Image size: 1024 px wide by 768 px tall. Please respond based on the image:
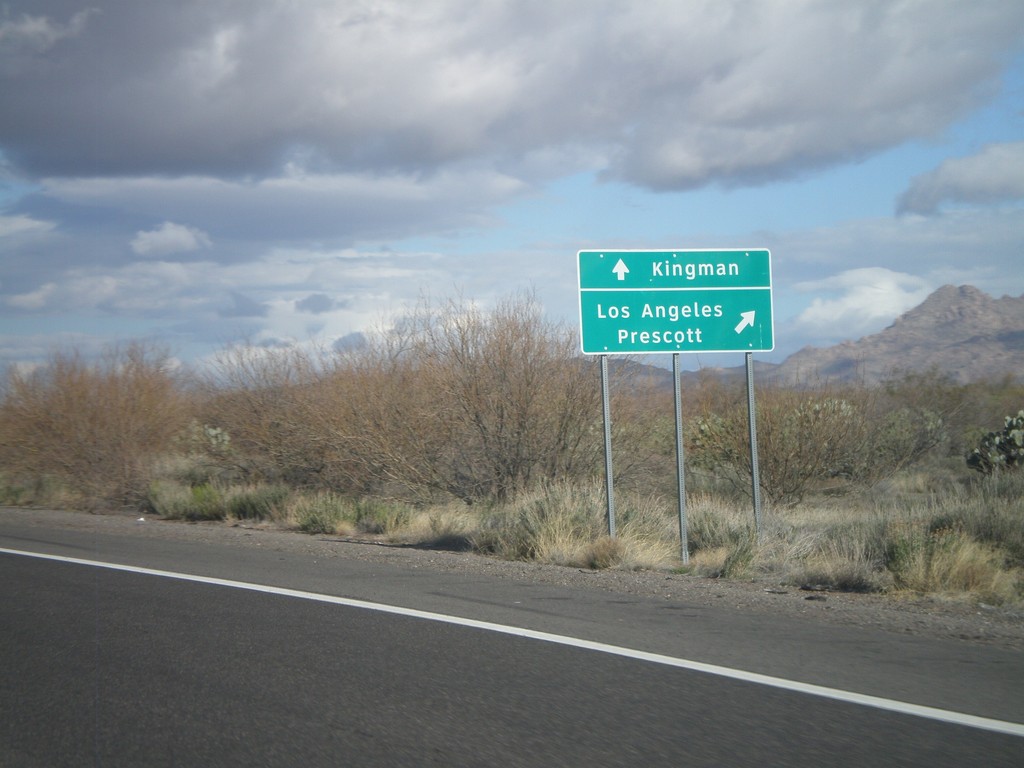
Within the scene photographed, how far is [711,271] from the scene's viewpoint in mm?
14133

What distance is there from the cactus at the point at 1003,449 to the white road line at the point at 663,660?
1794 cm

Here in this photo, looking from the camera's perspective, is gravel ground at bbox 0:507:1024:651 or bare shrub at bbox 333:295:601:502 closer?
gravel ground at bbox 0:507:1024:651

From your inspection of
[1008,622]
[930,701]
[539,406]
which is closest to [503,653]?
[930,701]

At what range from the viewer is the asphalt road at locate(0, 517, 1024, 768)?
5.37 m

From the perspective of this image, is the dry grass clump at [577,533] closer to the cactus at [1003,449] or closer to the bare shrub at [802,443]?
the bare shrub at [802,443]

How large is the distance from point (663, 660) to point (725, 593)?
11.0 ft

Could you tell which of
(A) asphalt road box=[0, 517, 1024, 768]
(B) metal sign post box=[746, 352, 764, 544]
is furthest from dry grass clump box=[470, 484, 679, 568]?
(A) asphalt road box=[0, 517, 1024, 768]

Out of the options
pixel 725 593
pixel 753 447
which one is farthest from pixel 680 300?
A: pixel 725 593

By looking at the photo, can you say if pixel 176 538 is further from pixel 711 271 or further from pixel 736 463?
pixel 736 463

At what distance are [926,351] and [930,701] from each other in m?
82.7

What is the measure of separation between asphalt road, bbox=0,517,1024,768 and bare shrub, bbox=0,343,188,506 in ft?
51.9

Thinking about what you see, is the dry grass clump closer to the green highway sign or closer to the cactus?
the green highway sign

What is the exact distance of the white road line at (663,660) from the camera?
19.2ft

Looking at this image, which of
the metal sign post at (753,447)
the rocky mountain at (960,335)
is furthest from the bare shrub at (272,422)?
the rocky mountain at (960,335)
